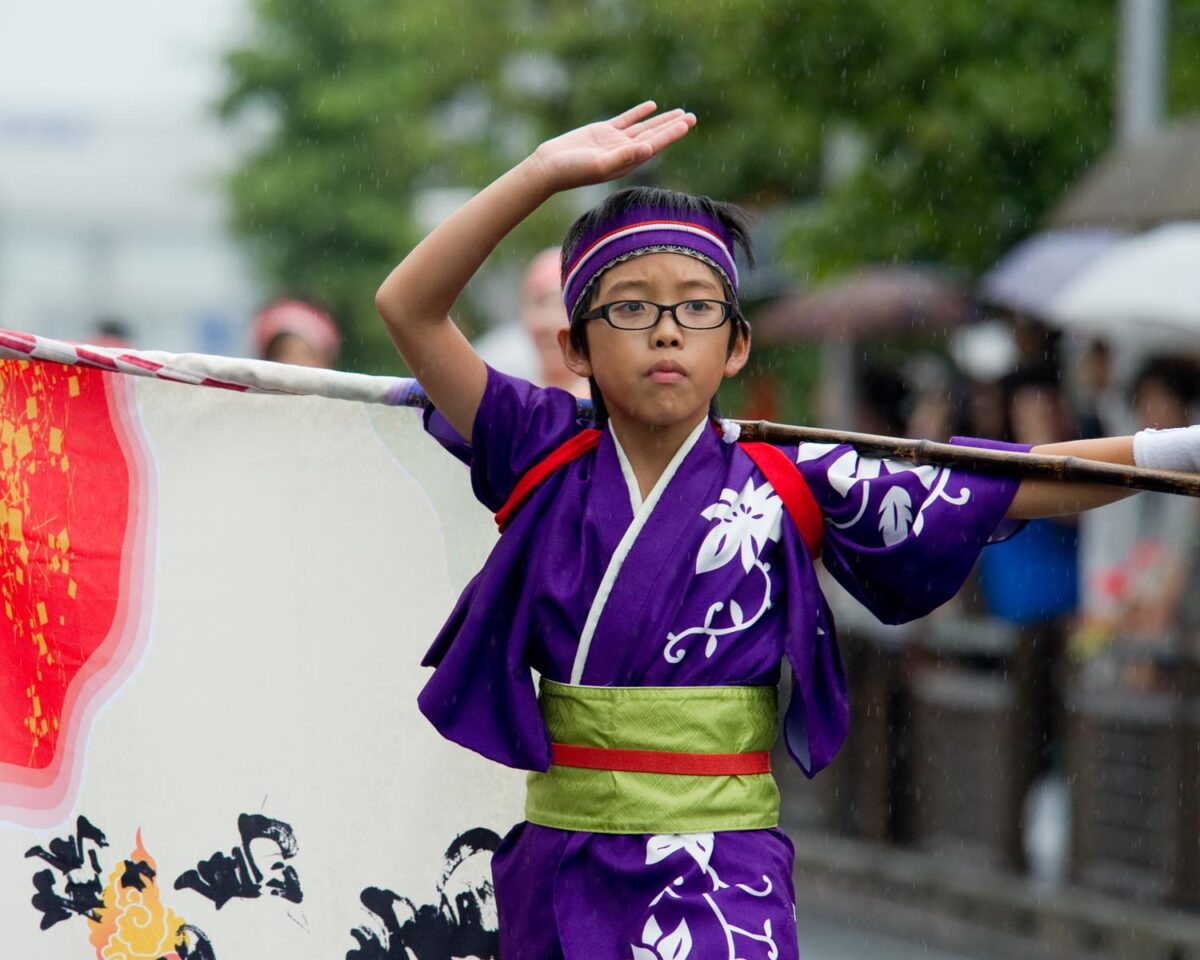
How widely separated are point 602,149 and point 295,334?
12.5 feet

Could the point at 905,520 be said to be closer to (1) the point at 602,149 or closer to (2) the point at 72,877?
(1) the point at 602,149

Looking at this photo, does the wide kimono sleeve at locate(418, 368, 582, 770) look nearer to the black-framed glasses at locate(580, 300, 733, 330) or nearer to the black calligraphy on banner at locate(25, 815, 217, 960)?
the black-framed glasses at locate(580, 300, 733, 330)

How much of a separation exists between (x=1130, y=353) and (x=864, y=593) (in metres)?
7.65

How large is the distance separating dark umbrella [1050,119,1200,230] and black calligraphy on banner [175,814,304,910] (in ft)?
20.0

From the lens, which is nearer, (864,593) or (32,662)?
(864,593)

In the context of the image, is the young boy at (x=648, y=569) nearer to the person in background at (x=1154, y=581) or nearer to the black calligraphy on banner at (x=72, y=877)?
the black calligraphy on banner at (x=72, y=877)

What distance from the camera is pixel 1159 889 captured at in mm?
7699

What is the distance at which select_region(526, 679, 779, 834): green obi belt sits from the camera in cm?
328

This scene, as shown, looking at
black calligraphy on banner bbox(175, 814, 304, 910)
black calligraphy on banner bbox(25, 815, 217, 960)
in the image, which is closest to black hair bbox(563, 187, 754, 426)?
black calligraphy on banner bbox(175, 814, 304, 910)

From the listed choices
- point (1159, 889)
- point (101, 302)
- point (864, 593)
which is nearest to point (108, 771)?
point (864, 593)

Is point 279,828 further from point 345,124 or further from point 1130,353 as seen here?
point 345,124

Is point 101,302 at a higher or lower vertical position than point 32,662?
higher

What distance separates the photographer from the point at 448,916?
4.01m

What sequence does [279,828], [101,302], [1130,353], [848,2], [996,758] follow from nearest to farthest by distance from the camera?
[279,828], [996,758], [1130,353], [848,2], [101,302]
